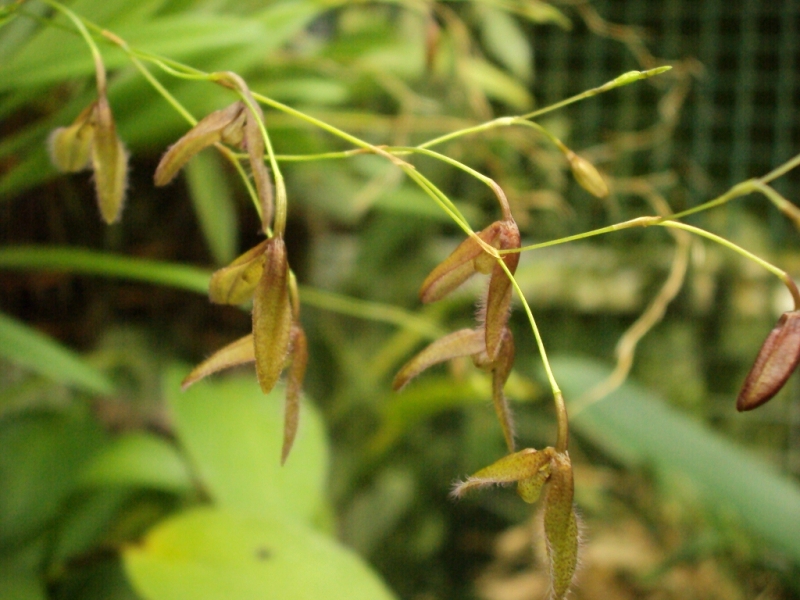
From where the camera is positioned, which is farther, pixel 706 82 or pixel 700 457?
pixel 706 82

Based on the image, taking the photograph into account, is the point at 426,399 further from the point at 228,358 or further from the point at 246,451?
the point at 228,358

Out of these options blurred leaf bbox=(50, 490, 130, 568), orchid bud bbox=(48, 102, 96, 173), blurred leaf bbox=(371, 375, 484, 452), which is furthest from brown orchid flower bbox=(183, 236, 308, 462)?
blurred leaf bbox=(371, 375, 484, 452)

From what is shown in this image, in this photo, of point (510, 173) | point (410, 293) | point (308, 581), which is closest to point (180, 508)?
point (308, 581)

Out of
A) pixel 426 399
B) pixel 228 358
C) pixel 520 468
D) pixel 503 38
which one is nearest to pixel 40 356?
pixel 228 358

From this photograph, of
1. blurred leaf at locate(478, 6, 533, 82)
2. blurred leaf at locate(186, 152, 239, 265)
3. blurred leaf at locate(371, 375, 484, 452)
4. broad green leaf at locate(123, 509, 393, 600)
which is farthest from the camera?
blurred leaf at locate(478, 6, 533, 82)

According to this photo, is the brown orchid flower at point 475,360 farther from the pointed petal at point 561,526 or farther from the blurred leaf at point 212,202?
the blurred leaf at point 212,202

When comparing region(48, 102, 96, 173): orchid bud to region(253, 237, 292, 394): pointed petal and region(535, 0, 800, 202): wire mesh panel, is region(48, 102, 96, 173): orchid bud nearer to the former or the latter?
region(253, 237, 292, 394): pointed petal

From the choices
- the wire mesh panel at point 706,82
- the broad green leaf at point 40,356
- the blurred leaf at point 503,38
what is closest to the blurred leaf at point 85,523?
the broad green leaf at point 40,356
